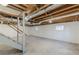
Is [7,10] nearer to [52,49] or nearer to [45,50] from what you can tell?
[45,50]

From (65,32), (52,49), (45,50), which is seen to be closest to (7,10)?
(45,50)

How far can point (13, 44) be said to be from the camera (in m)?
4.27

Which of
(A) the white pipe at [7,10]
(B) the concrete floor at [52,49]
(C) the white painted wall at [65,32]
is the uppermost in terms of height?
(A) the white pipe at [7,10]

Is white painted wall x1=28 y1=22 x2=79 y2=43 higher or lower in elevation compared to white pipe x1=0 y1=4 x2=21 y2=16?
lower

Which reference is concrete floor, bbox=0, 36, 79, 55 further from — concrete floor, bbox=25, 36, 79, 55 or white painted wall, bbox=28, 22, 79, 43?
white painted wall, bbox=28, 22, 79, 43

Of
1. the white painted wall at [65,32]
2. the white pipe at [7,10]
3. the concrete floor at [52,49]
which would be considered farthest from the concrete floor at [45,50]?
the white pipe at [7,10]

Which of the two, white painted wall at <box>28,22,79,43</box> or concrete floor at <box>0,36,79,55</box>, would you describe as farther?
white painted wall at <box>28,22,79,43</box>

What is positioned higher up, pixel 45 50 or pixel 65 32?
pixel 65 32

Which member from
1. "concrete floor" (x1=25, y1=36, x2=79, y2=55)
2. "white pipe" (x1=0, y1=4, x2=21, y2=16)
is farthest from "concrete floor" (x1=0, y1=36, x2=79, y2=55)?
"white pipe" (x1=0, y1=4, x2=21, y2=16)

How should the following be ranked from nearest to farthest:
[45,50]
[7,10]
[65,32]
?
[7,10] → [45,50] → [65,32]

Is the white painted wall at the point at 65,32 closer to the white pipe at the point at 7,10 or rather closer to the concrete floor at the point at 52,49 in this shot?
the concrete floor at the point at 52,49
